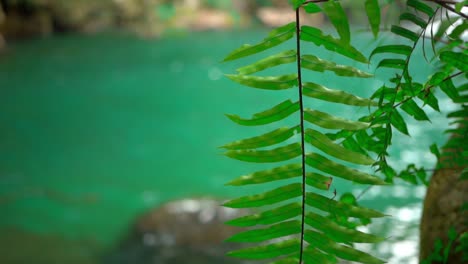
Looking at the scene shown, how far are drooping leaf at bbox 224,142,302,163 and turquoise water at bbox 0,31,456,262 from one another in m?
0.34

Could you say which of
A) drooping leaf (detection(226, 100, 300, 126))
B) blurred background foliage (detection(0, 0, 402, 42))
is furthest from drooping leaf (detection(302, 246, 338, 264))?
blurred background foliage (detection(0, 0, 402, 42))

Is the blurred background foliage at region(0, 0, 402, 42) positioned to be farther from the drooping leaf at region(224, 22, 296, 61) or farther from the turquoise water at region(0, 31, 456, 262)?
the drooping leaf at region(224, 22, 296, 61)

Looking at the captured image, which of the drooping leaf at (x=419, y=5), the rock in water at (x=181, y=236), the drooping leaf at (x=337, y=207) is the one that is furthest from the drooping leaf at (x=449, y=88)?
the rock in water at (x=181, y=236)

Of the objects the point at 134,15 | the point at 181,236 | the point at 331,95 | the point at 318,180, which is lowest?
the point at 318,180

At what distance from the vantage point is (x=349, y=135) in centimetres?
88

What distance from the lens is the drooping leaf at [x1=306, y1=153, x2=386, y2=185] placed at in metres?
0.68

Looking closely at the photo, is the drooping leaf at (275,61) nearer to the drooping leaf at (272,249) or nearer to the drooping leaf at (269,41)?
the drooping leaf at (269,41)

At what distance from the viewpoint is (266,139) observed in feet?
2.37

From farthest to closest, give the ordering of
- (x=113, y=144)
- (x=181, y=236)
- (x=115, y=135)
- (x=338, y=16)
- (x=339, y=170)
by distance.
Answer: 1. (x=115, y=135)
2. (x=113, y=144)
3. (x=181, y=236)
4. (x=339, y=170)
5. (x=338, y=16)

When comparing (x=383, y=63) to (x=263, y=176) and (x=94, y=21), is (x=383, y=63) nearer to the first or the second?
(x=263, y=176)

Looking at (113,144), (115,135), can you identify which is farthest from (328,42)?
(115,135)

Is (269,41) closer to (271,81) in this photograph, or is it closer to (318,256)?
(271,81)

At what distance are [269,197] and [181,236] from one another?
392 centimetres

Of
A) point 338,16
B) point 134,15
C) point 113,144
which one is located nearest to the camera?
point 338,16
